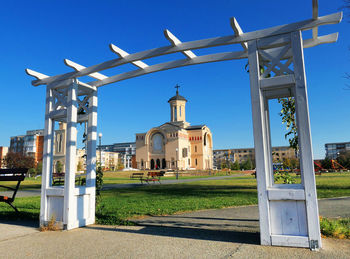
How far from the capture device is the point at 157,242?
4395 millimetres

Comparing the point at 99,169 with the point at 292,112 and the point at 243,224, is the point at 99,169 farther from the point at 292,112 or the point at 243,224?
the point at 292,112

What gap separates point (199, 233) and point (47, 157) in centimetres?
370

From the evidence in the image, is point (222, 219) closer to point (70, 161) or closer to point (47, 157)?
point (70, 161)

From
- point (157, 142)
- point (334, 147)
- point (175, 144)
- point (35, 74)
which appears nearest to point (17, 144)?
point (157, 142)

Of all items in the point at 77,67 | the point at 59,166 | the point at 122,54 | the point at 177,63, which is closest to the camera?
the point at 122,54

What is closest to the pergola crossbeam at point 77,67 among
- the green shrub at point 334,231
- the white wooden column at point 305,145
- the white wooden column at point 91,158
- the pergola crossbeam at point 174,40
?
the white wooden column at point 91,158

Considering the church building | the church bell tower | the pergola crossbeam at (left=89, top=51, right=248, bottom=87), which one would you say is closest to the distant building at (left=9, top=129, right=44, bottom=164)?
the church building

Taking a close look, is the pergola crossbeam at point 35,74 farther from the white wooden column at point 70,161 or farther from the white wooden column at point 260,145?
the white wooden column at point 260,145

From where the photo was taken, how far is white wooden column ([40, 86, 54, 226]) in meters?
Answer: 5.87

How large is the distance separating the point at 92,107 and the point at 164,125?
62.7 metres

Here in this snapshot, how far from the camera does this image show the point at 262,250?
3867 millimetres

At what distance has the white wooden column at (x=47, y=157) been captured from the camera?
5.87m

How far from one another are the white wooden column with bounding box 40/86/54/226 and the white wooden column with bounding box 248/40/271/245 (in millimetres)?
4467

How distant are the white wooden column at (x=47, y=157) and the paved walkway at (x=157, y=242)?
438 millimetres
